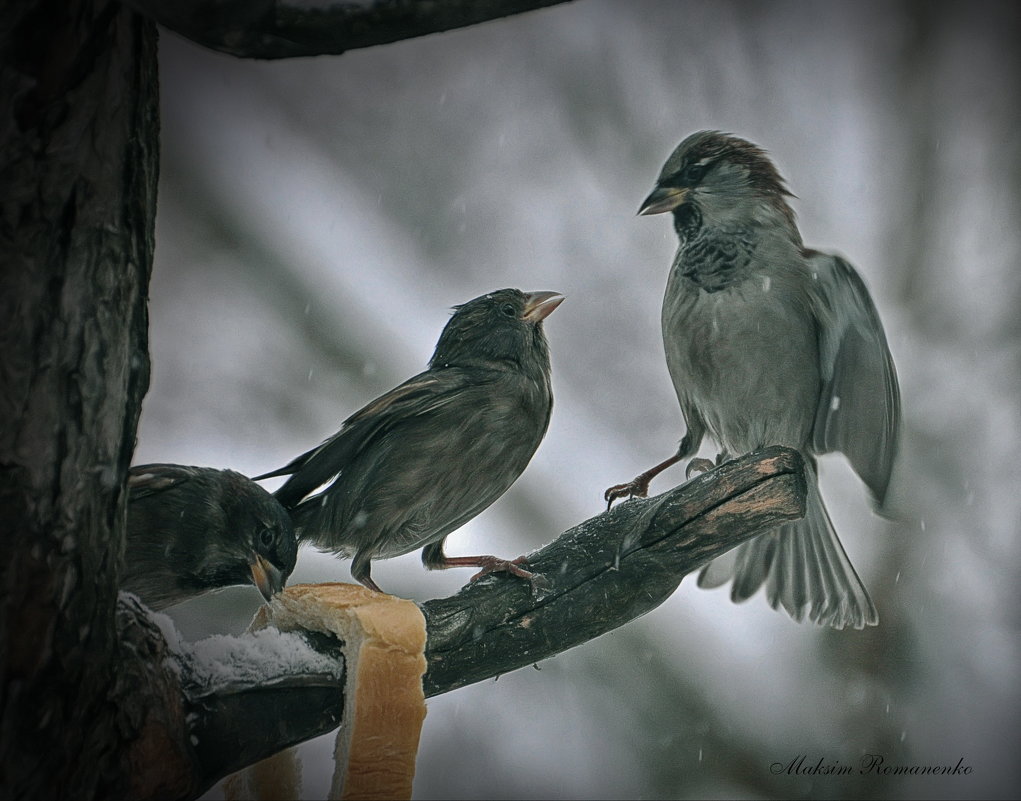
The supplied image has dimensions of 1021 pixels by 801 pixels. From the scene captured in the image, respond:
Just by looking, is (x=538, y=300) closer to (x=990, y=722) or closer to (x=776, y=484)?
(x=776, y=484)

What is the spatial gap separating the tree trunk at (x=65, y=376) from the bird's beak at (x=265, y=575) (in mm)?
258

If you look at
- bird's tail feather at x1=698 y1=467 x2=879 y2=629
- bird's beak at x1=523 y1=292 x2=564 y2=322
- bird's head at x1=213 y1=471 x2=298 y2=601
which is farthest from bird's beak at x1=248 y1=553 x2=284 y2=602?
bird's tail feather at x1=698 y1=467 x2=879 y2=629

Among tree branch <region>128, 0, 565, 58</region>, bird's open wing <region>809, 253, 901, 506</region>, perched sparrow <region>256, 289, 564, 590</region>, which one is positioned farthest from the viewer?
bird's open wing <region>809, 253, 901, 506</region>

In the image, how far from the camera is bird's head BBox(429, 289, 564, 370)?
1.15 m

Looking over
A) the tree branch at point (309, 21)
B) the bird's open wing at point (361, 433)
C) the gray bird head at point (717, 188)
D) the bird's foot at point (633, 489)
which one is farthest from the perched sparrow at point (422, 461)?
the tree branch at point (309, 21)

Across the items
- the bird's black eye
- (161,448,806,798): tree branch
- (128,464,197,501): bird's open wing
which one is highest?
the bird's black eye

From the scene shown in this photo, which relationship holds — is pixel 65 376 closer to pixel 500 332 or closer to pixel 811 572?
pixel 500 332

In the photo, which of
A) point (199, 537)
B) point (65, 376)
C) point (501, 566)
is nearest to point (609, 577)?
point (501, 566)

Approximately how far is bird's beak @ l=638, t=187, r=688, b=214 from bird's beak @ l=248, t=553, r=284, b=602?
0.67 meters

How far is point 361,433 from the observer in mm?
1120

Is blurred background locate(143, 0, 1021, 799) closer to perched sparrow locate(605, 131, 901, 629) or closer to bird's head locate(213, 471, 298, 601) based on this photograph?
perched sparrow locate(605, 131, 901, 629)

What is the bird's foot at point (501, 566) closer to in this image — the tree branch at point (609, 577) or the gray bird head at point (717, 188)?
the tree branch at point (609, 577)

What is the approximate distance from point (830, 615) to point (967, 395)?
50 centimetres

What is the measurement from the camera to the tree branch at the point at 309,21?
0.65m
